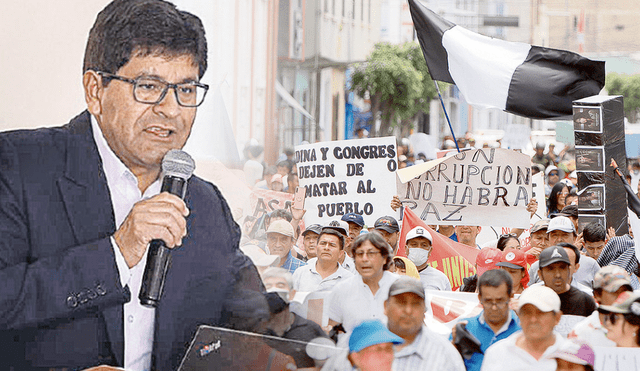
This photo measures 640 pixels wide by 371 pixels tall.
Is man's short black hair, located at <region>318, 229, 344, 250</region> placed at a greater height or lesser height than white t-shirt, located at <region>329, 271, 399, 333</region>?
greater

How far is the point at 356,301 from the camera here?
21.1ft

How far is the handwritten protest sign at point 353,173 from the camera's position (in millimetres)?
10789

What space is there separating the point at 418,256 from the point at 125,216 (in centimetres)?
372

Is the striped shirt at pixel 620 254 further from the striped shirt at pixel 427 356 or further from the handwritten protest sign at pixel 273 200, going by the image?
the striped shirt at pixel 427 356

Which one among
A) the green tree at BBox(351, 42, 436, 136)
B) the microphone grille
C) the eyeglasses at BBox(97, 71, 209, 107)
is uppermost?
the green tree at BBox(351, 42, 436, 136)

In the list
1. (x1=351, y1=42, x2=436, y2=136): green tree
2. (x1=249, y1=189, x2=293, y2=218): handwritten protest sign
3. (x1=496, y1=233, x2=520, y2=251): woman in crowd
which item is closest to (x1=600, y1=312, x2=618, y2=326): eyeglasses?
(x1=249, y1=189, x2=293, y2=218): handwritten protest sign

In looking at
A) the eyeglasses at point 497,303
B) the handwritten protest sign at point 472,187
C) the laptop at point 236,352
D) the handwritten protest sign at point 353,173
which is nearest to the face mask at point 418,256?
the handwritten protest sign at point 353,173

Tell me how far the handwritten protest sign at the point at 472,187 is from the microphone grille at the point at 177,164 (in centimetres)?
585

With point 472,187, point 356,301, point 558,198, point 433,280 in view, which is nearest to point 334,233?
point 433,280

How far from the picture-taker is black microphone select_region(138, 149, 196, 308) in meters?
5.25

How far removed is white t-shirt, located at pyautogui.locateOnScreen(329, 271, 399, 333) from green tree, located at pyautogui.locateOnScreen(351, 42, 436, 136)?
1243 inches

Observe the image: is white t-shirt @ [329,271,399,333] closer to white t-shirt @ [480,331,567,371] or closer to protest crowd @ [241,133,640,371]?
protest crowd @ [241,133,640,371]

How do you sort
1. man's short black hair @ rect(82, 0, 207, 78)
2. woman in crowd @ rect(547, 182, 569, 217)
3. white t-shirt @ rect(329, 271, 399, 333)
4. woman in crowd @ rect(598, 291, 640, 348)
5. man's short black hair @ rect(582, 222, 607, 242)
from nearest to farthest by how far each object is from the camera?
man's short black hair @ rect(82, 0, 207, 78)
woman in crowd @ rect(598, 291, 640, 348)
white t-shirt @ rect(329, 271, 399, 333)
man's short black hair @ rect(582, 222, 607, 242)
woman in crowd @ rect(547, 182, 569, 217)

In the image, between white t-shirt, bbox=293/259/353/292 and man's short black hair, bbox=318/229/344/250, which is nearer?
white t-shirt, bbox=293/259/353/292
